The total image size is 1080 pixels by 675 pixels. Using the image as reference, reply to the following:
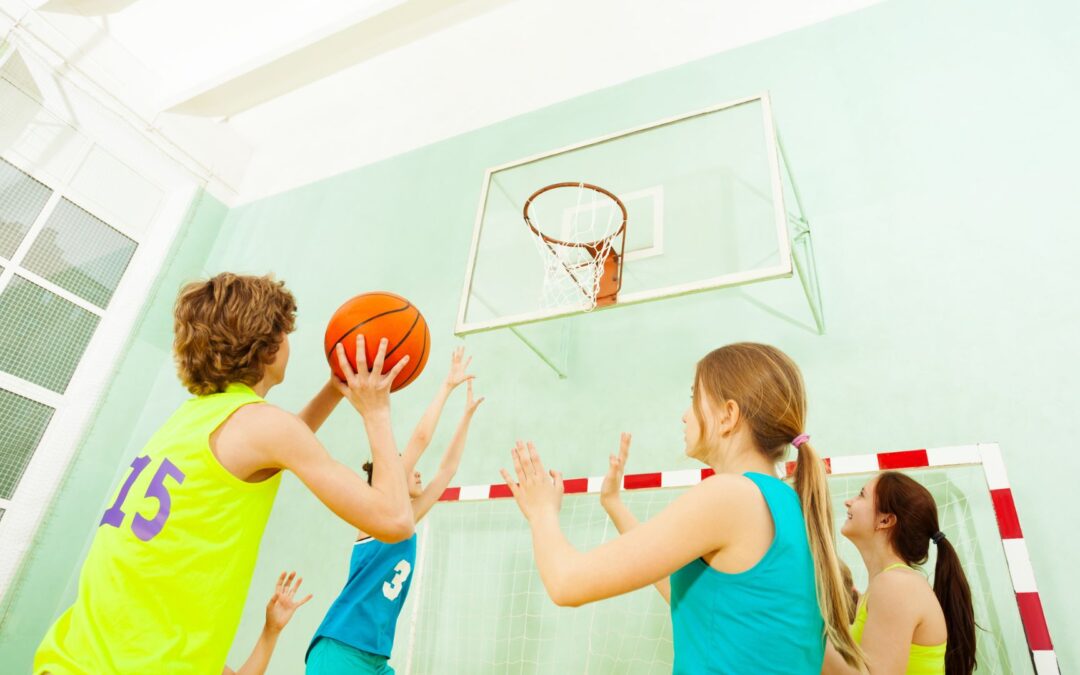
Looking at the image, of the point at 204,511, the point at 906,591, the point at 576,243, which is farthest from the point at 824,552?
the point at 576,243

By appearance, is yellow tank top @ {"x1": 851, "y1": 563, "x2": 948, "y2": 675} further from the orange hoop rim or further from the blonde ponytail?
the orange hoop rim

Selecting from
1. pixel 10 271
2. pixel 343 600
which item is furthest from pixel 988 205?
pixel 10 271

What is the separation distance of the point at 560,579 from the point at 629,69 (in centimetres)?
422

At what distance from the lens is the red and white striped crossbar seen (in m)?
2.04

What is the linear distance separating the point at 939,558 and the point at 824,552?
1143mm

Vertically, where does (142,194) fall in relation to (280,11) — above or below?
below

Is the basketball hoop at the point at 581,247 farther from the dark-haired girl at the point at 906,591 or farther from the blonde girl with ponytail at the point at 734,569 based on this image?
the blonde girl with ponytail at the point at 734,569

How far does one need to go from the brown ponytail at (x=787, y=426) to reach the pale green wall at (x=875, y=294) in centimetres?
162

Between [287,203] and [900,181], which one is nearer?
[900,181]

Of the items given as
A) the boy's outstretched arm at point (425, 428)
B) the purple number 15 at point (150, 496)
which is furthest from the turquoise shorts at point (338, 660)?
the purple number 15 at point (150, 496)

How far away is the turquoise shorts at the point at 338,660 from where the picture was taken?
2.22m

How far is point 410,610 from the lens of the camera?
3371mm

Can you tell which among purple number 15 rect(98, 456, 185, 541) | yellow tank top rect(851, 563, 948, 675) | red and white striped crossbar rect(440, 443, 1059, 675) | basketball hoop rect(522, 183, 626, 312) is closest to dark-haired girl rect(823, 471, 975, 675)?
yellow tank top rect(851, 563, 948, 675)

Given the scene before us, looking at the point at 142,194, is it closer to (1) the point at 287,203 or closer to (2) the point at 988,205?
(1) the point at 287,203
